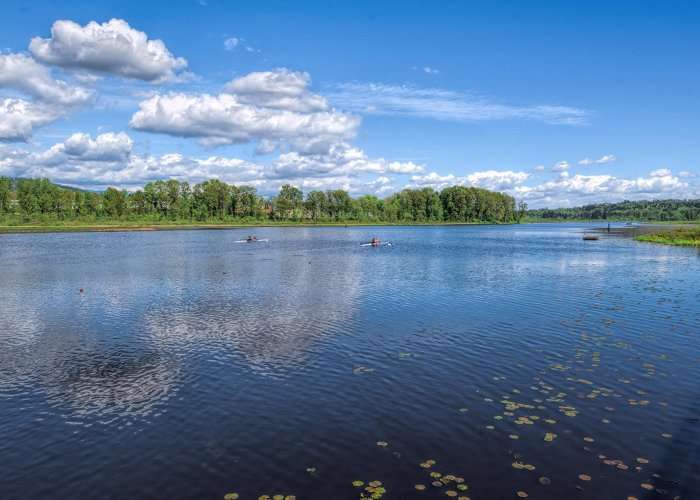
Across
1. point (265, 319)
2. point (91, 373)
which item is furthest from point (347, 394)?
point (265, 319)

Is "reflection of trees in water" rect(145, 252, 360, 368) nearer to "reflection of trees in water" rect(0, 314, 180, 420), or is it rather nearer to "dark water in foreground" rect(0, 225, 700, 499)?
"dark water in foreground" rect(0, 225, 700, 499)

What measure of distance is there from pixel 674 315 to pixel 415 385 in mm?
25317

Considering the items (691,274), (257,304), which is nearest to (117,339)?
(257,304)

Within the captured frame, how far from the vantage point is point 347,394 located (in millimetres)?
19766

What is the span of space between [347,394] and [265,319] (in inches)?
599

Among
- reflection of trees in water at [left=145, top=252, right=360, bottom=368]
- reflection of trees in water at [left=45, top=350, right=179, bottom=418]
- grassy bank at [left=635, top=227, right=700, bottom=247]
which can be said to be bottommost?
reflection of trees in water at [left=45, top=350, right=179, bottom=418]

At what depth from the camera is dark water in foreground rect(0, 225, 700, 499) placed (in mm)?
13688

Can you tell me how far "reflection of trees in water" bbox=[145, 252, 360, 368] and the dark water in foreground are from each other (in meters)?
0.22

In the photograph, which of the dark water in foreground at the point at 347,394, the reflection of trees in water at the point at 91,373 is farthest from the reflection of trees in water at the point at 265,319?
the reflection of trees in water at the point at 91,373

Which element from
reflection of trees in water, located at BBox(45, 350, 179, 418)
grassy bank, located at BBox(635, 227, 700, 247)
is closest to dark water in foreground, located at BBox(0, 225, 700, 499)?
reflection of trees in water, located at BBox(45, 350, 179, 418)

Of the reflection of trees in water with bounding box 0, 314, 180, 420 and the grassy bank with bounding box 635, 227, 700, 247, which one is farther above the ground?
the grassy bank with bounding box 635, 227, 700, 247

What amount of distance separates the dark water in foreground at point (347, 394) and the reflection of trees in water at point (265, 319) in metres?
0.22

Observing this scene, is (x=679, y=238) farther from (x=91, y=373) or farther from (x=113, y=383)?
(x=91, y=373)

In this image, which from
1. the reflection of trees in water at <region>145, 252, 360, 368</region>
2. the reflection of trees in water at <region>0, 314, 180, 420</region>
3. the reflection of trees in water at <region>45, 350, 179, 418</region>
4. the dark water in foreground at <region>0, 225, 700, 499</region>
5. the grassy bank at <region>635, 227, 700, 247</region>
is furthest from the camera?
the grassy bank at <region>635, 227, 700, 247</region>
